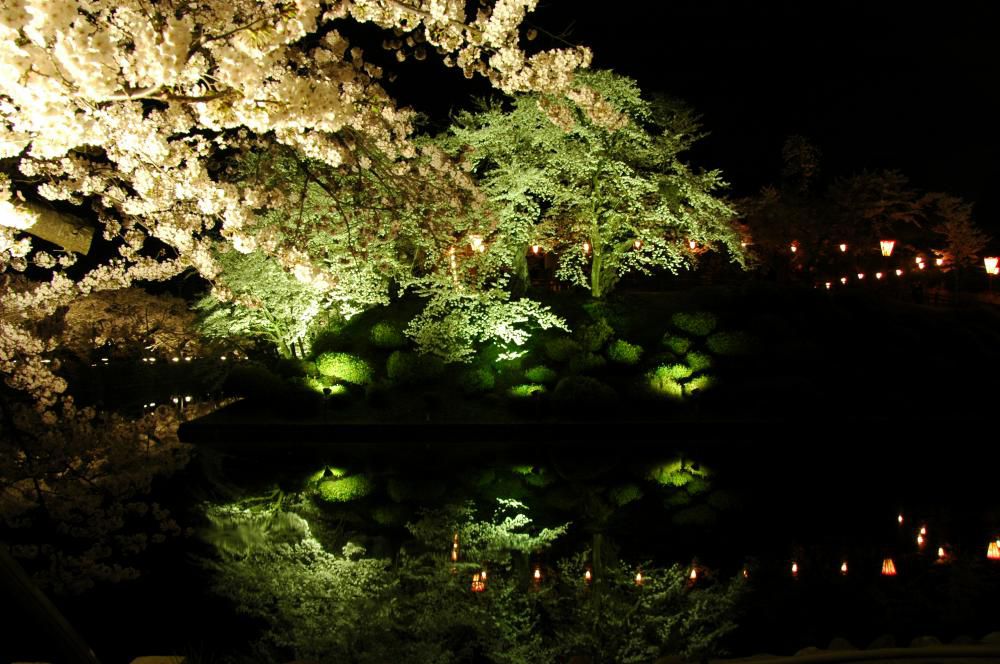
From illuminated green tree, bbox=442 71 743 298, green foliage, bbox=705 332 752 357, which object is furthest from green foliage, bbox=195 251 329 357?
green foliage, bbox=705 332 752 357

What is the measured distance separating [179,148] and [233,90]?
4.57ft

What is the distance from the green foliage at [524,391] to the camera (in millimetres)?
16562

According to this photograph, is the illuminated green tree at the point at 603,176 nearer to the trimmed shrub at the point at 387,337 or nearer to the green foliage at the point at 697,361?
the green foliage at the point at 697,361

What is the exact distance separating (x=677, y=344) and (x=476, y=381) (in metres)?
4.94

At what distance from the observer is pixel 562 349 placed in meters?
18.1

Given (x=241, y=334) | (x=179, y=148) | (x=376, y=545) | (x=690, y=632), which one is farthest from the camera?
(x=241, y=334)

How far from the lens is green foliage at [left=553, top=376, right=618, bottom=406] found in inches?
630

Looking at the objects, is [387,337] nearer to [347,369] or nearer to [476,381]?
[347,369]

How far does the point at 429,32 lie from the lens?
4.71 m

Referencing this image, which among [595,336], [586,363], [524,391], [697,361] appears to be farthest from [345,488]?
[697,361]

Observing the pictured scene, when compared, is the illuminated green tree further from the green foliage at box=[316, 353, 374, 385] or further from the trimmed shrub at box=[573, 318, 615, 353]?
the green foliage at box=[316, 353, 374, 385]

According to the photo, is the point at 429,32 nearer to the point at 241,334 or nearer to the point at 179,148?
the point at 179,148

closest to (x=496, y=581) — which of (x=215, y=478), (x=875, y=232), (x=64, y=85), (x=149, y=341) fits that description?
(x=64, y=85)

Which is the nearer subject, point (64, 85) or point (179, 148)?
point (64, 85)
